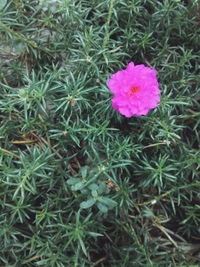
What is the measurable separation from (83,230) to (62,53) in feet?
4.88

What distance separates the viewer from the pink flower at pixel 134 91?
2.25 metres

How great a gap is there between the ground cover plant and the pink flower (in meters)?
0.23

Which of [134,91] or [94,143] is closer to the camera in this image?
[134,91]

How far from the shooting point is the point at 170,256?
8.09ft

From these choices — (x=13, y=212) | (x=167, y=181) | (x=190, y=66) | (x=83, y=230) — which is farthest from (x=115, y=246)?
(x=190, y=66)

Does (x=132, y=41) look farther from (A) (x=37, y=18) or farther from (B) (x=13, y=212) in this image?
(B) (x=13, y=212)

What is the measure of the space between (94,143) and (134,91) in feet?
1.72

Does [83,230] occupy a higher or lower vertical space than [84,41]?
lower

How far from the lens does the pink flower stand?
2246 mm

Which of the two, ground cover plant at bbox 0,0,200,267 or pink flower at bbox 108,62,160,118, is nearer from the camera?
pink flower at bbox 108,62,160,118

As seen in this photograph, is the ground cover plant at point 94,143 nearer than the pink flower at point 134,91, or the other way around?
the pink flower at point 134,91

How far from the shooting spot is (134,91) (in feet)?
7.39

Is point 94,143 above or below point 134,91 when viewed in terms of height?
below

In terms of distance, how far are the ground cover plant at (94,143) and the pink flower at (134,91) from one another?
0.76ft
